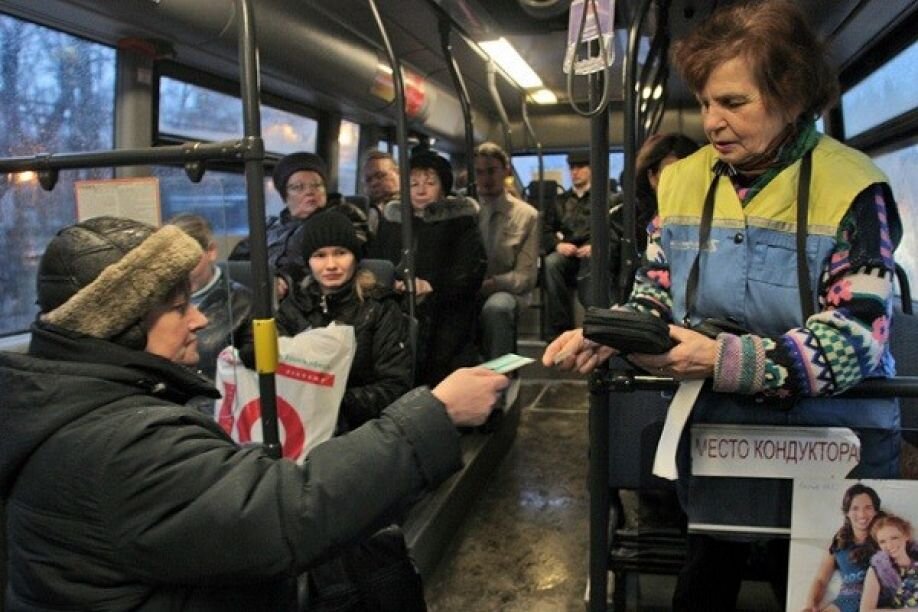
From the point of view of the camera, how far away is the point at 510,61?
4.77 m

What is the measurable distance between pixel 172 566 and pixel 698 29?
3.69 ft

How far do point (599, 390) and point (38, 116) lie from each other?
292 cm

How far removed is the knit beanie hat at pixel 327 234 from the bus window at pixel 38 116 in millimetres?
650

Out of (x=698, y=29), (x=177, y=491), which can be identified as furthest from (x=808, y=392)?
(x=177, y=491)

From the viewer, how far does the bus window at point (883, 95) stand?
3.72m

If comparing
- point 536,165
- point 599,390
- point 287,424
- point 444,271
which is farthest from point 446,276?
point 536,165

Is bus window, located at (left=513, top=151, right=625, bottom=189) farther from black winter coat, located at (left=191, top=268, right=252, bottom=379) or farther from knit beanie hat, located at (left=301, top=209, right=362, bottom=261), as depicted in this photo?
black winter coat, located at (left=191, top=268, right=252, bottom=379)

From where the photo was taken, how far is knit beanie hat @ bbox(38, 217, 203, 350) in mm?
997

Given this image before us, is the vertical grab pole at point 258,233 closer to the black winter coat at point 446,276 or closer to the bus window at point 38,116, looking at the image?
the bus window at point 38,116

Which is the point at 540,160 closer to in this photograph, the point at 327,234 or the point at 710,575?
the point at 327,234

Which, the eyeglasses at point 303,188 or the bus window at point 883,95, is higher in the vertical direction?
the bus window at point 883,95

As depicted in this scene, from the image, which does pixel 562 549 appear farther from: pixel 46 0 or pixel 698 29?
pixel 46 0

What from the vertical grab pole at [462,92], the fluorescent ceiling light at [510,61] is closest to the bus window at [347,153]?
the fluorescent ceiling light at [510,61]

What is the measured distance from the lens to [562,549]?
2.70m
